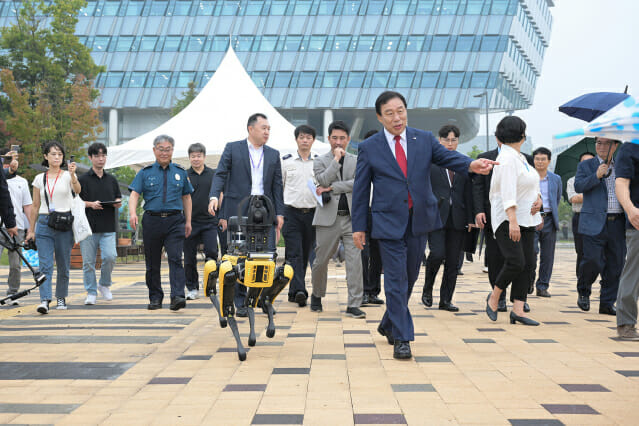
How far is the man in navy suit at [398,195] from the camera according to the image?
5.30 meters

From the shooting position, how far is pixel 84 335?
639 centimetres

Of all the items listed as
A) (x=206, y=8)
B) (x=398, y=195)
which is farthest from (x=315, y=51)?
(x=398, y=195)

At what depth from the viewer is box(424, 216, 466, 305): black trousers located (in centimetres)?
793

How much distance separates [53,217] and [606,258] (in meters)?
5.93

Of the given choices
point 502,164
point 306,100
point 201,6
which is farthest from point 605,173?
point 201,6

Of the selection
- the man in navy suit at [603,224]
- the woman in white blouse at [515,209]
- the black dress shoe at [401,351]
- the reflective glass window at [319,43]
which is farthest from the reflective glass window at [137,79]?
the black dress shoe at [401,351]

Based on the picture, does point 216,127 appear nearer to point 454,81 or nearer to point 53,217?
point 53,217

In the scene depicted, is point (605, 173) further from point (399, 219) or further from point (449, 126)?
point (399, 219)

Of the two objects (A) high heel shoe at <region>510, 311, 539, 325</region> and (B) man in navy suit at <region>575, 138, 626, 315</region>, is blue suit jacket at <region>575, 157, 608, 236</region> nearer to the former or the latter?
(B) man in navy suit at <region>575, 138, 626, 315</region>

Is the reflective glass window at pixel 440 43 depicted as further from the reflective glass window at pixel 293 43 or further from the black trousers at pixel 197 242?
the black trousers at pixel 197 242

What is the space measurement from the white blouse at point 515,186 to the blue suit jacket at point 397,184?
1364 millimetres

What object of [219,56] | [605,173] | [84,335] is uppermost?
[219,56]

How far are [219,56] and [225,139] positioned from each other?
144ft

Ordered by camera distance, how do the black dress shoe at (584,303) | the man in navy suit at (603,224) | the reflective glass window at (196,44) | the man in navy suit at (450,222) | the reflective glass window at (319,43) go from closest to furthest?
the man in navy suit at (603,224) → the man in navy suit at (450,222) → the black dress shoe at (584,303) → the reflective glass window at (319,43) → the reflective glass window at (196,44)
